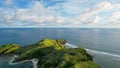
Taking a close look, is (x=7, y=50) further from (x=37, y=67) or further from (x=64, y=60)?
(x=64, y=60)

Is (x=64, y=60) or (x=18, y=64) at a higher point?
(x=64, y=60)

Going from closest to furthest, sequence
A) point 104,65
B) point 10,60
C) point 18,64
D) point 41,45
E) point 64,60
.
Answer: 1. point 64,60
2. point 104,65
3. point 18,64
4. point 10,60
5. point 41,45

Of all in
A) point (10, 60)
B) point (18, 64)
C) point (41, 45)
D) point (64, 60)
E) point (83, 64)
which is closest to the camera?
point (83, 64)

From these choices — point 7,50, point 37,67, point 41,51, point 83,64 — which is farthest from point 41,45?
point 83,64

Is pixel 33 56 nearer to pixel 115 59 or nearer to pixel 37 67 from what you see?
pixel 37 67

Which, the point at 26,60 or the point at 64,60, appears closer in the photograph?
the point at 64,60

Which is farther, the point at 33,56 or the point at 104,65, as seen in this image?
the point at 33,56

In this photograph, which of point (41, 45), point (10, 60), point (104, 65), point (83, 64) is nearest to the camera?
point (83, 64)

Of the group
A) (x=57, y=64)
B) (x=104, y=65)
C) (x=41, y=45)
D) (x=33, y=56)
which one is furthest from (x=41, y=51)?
(x=104, y=65)

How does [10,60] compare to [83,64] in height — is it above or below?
below
